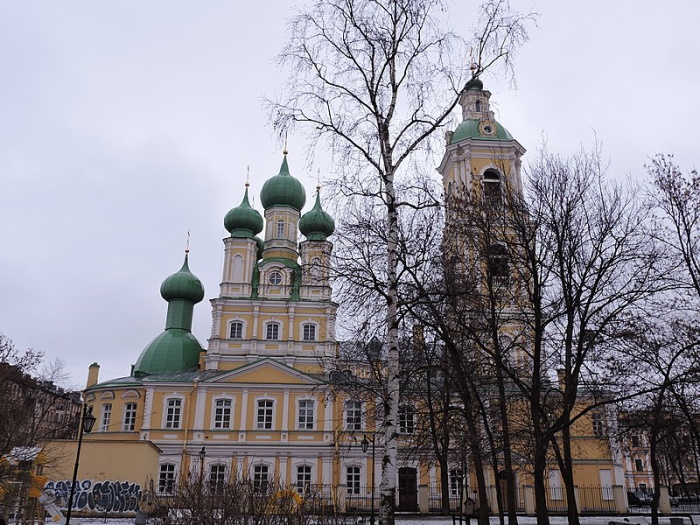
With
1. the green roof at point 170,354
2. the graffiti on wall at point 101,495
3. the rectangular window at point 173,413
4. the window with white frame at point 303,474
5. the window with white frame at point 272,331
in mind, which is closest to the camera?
the graffiti on wall at point 101,495

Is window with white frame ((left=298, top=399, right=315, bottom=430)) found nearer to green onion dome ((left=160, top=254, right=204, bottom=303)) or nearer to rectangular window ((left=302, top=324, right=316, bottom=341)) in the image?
rectangular window ((left=302, top=324, right=316, bottom=341))

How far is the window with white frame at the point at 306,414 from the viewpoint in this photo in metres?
37.1

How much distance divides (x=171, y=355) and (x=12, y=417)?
703 inches

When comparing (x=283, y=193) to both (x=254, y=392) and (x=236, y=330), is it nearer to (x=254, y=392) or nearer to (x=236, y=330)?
(x=236, y=330)

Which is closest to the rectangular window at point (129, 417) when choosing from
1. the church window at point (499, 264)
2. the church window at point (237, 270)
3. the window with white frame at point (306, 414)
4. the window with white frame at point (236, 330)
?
the window with white frame at point (236, 330)

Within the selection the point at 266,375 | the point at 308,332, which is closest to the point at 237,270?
the point at 308,332

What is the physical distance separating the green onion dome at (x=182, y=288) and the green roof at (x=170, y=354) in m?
2.51

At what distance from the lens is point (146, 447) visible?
99.2ft

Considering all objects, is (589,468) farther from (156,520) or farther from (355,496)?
(156,520)

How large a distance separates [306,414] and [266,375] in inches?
129

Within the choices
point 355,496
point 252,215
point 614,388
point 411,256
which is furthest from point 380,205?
point 252,215

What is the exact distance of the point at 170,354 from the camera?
42375mm

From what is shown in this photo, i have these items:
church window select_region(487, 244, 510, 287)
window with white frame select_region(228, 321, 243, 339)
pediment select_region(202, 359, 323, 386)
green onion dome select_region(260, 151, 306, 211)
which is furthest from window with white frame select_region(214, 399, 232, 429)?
church window select_region(487, 244, 510, 287)

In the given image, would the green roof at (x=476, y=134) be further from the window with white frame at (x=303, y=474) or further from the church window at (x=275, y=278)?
the window with white frame at (x=303, y=474)
